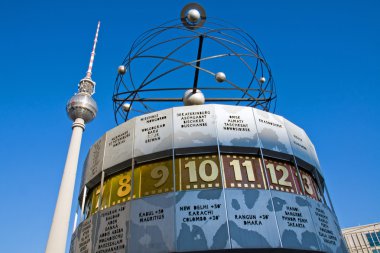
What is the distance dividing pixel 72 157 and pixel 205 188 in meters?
15.4

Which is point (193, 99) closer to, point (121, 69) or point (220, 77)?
point (220, 77)

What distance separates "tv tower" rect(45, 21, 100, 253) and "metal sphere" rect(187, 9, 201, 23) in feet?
47.7

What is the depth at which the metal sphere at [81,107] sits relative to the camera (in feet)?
95.3

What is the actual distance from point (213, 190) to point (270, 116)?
5.73 meters

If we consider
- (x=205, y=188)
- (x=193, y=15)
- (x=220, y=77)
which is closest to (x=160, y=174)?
(x=205, y=188)

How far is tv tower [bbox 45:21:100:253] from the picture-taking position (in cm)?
1959

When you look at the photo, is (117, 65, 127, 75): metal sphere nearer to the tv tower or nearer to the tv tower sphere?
the tv tower

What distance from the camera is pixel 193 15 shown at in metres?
17.6

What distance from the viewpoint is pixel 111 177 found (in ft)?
50.4

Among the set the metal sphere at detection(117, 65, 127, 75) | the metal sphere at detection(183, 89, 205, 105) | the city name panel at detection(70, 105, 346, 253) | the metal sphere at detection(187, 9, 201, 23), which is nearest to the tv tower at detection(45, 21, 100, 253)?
the city name panel at detection(70, 105, 346, 253)

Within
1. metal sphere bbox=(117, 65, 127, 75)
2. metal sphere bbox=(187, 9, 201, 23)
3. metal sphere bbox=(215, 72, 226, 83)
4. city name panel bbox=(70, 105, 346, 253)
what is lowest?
city name panel bbox=(70, 105, 346, 253)

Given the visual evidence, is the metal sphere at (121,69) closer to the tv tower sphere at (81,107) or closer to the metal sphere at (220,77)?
the metal sphere at (220,77)

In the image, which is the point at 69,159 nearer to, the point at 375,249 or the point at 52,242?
the point at 52,242

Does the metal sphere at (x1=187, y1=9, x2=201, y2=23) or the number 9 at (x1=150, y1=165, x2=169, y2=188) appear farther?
the metal sphere at (x1=187, y1=9, x2=201, y2=23)
